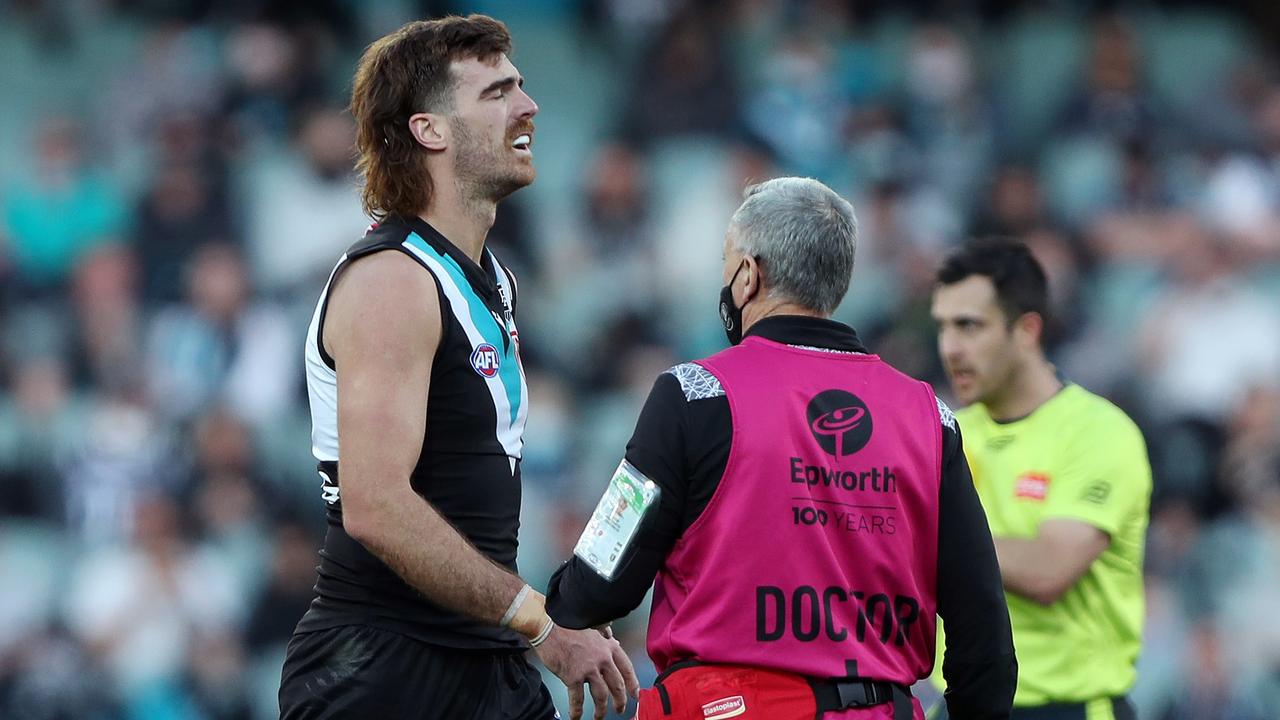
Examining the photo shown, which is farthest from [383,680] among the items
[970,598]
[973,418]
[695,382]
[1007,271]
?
[1007,271]

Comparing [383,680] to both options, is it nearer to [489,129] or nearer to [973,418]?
[489,129]

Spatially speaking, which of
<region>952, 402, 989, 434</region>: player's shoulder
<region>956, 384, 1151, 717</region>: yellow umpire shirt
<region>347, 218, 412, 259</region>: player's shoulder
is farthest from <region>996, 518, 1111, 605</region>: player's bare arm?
<region>347, 218, 412, 259</region>: player's shoulder

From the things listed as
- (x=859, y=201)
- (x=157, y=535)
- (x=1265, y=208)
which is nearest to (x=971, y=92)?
(x=859, y=201)

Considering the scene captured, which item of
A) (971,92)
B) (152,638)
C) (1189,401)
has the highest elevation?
(971,92)

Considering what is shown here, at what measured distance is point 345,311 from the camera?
3914 mm

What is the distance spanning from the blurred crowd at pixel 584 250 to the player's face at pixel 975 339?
3421 millimetres

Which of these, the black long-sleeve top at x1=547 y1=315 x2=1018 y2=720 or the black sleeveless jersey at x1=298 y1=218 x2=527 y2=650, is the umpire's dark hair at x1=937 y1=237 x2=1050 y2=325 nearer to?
the black long-sleeve top at x1=547 y1=315 x2=1018 y2=720

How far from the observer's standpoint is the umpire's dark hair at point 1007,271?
5707 mm

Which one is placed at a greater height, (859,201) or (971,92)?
(971,92)

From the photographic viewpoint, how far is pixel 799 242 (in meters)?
3.82

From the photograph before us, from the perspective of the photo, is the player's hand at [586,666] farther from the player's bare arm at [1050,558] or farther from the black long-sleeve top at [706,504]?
the player's bare arm at [1050,558]

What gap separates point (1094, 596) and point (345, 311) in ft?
8.90

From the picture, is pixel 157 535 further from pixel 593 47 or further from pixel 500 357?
pixel 500 357

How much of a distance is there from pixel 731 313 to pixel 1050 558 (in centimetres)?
174
